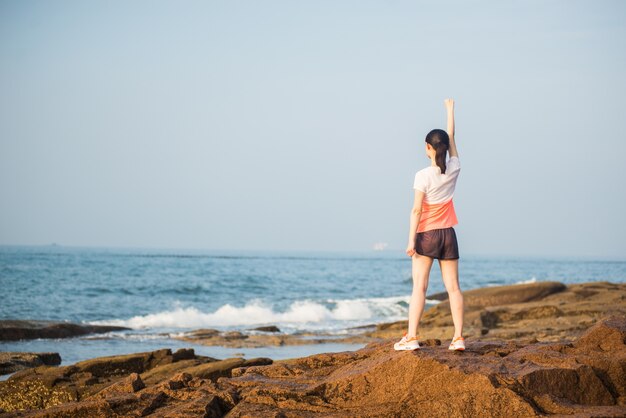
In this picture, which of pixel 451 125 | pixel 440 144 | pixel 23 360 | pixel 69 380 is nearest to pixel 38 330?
pixel 23 360

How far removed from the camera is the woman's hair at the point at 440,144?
670cm

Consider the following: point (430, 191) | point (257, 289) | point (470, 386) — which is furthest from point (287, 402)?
point (257, 289)

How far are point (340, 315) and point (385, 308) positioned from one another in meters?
2.31

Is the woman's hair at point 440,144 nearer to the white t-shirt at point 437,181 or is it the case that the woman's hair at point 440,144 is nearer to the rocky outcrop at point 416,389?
the white t-shirt at point 437,181

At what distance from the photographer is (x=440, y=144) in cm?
670

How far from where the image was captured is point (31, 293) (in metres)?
36.6

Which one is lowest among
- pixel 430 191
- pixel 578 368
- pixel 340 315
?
pixel 340 315

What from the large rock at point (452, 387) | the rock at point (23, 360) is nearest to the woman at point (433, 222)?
the large rock at point (452, 387)

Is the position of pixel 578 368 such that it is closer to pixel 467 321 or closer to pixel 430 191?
pixel 430 191

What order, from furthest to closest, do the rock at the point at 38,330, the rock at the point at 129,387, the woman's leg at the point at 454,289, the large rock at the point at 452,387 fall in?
the rock at the point at 38,330 → the rock at the point at 129,387 → the woman's leg at the point at 454,289 → the large rock at the point at 452,387

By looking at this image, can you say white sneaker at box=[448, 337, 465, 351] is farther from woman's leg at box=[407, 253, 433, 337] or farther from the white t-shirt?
the white t-shirt

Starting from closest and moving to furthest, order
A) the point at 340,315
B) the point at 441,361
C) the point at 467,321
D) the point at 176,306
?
the point at 441,361 < the point at 467,321 < the point at 340,315 < the point at 176,306

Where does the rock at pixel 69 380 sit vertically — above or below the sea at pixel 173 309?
above

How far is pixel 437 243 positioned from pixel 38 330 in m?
16.3
